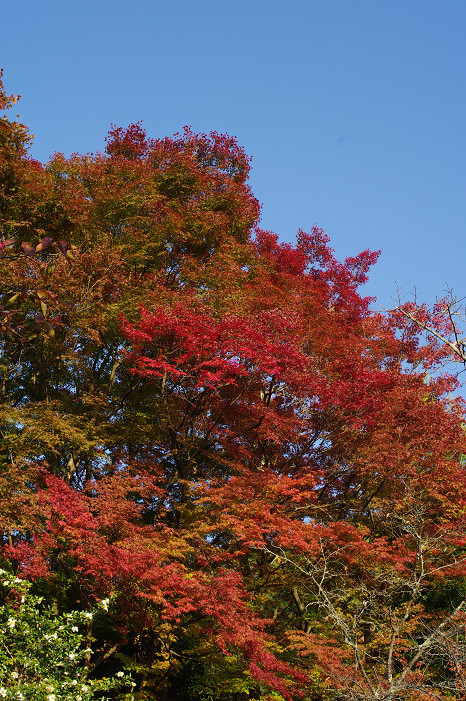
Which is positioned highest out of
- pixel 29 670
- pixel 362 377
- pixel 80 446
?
pixel 362 377

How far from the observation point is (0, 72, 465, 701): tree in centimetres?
1002

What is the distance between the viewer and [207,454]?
45.9 ft

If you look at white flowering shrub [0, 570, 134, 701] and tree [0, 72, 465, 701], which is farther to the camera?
tree [0, 72, 465, 701]

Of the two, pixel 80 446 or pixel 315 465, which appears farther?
pixel 315 465

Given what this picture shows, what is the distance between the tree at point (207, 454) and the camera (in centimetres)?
1002

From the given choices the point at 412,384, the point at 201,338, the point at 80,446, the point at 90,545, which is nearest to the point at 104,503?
the point at 90,545

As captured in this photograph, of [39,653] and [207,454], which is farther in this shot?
[207,454]

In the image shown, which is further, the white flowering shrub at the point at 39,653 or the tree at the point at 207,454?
Result: the tree at the point at 207,454

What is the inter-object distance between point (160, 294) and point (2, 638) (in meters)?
8.72

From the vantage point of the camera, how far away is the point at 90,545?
370 inches

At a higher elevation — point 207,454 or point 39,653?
point 207,454

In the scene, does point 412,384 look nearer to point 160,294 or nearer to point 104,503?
point 160,294

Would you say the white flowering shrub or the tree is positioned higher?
the tree

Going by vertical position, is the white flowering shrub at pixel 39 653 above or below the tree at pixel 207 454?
below
